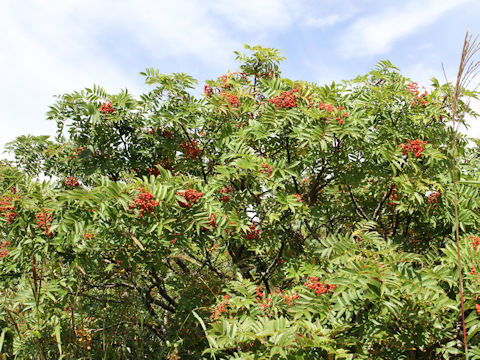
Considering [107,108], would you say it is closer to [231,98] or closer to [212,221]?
[231,98]

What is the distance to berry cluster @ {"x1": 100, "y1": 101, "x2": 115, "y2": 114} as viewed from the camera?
426 cm

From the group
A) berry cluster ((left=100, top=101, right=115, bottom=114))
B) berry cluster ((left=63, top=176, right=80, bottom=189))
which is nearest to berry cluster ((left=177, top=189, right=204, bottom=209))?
berry cluster ((left=100, top=101, right=115, bottom=114))

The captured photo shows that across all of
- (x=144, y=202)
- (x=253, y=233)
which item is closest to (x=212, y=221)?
(x=144, y=202)

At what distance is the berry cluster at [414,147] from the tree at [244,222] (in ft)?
0.04

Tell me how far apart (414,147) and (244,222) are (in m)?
1.92

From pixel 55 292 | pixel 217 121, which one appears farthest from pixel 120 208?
pixel 217 121

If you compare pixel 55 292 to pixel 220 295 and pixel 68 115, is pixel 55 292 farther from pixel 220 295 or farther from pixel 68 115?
pixel 68 115

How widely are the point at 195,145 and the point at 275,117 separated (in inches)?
→ 48.5

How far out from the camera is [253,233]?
4.03 m

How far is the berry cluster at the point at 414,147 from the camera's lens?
3727mm

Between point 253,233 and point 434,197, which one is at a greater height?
point 434,197

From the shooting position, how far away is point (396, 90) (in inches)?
162

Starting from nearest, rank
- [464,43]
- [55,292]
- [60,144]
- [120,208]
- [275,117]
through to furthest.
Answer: [464,43] → [120,208] → [55,292] → [275,117] → [60,144]

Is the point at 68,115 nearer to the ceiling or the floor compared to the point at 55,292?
nearer to the ceiling
